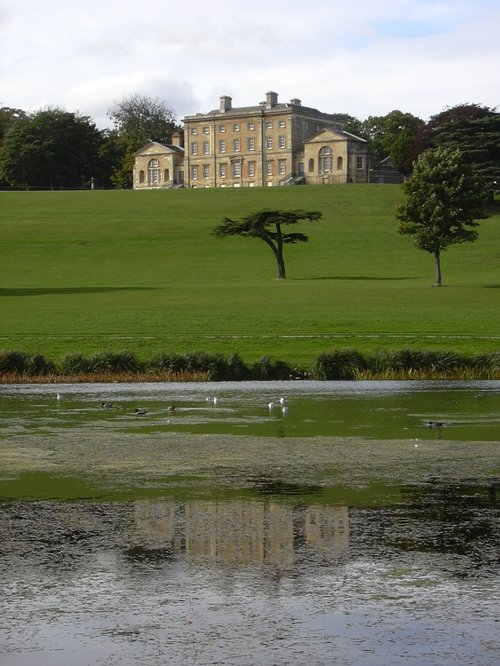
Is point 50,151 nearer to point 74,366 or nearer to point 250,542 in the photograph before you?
point 74,366

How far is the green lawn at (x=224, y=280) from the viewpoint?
49750 millimetres

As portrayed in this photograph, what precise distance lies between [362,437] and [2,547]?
11658 mm

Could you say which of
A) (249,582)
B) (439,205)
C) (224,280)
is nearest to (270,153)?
(224,280)

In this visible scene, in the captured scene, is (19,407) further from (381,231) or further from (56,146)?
(56,146)

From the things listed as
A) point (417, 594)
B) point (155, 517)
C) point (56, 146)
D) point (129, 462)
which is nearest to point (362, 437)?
point (129, 462)

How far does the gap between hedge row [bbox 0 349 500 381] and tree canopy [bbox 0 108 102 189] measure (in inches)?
5530

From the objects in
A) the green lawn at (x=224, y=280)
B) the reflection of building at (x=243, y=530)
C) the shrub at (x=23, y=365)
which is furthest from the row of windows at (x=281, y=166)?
the reflection of building at (x=243, y=530)

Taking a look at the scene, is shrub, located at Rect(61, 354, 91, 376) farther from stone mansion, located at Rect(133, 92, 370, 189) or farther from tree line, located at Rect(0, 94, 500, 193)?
stone mansion, located at Rect(133, 92, 370, 189)

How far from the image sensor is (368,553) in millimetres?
14086

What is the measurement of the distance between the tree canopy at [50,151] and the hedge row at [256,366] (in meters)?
140

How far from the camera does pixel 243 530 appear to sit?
1543cm

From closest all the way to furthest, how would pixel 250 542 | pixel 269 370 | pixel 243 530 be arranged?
pixel 250 542
pixel 243 530
pixel 269 370

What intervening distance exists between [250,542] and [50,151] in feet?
558

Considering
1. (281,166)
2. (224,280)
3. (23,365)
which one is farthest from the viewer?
(281,166)
